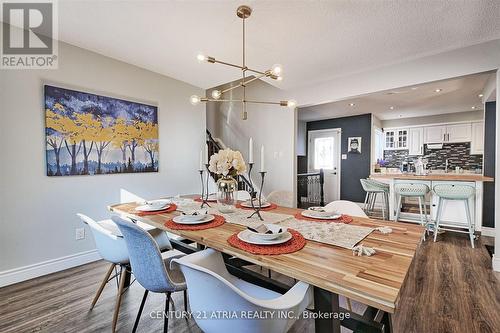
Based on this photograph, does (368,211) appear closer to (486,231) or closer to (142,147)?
(486,231)

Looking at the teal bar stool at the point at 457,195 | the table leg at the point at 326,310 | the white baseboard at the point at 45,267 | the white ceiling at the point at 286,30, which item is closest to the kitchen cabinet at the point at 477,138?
the teal bar stool at the point at 457,195

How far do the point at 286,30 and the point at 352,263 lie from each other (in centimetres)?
211

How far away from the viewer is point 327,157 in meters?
6.85

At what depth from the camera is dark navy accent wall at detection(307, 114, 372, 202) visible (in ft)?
19.8

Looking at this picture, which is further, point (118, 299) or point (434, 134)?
point (434, 134)

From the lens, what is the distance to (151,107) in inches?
129

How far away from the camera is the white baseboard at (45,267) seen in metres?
2.17

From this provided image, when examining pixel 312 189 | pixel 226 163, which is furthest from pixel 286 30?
pixel 312 189

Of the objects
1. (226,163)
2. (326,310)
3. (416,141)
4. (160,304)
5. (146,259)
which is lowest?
(160,304)

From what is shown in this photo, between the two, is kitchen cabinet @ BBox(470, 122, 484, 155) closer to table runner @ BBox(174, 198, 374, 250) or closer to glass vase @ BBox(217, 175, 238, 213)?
table runner @ BBox(174, 198, 374, 250)

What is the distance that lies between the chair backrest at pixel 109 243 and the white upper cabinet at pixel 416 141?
763 centimetres

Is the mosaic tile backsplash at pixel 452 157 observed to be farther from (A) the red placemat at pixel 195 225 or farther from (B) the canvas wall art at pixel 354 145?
(A) the red placemat at pixel 195 225

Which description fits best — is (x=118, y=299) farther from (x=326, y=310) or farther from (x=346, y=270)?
(x=346, y=270)

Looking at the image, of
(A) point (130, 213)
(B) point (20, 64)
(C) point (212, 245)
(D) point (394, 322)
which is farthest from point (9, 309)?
(D) point (394, 322)
